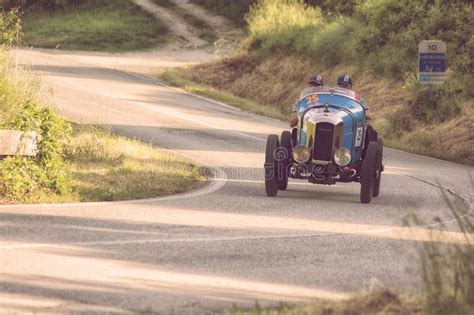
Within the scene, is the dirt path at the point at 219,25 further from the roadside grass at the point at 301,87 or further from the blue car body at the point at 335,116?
the blue car body at the point at 335,116

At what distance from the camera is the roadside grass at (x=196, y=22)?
56.5 m

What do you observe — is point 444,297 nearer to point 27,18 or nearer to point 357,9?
point 357,9

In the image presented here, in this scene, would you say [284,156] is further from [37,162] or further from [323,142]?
[37,162]

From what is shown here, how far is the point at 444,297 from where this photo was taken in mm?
7262

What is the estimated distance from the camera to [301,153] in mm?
16547

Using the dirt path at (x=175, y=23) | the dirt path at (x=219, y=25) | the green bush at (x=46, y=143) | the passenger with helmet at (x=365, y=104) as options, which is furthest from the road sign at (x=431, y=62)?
the dirt path at (x=175, y=23)

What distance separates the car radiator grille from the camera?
16.5 metres

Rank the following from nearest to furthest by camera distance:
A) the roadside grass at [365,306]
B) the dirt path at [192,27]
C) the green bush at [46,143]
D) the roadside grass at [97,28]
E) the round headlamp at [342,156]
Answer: the roadside grass at [365,306], the green bush at [46,143], the round headlamp at [342,156], the roadside grass at [97,28], the dirt path at [192,27]

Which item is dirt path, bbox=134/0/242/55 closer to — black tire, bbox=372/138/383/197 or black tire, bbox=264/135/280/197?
black tire, bbox=372/138/383/197

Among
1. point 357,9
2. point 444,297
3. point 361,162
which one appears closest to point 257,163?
point 361,162

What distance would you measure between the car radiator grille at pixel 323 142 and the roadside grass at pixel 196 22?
39.2m

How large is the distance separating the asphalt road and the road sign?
577cm

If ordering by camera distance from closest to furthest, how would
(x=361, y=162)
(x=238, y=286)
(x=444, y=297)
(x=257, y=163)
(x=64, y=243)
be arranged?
(x=444, y=297)
(x=238, y=286)
(x=64, y=243)
(x=361, y=162)
(x=257, y=163)

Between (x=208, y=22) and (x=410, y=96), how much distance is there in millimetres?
29113
